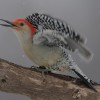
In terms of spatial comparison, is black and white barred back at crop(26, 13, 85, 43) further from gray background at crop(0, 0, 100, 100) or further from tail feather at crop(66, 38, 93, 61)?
gray background at crop(0, 0, 100, 100)

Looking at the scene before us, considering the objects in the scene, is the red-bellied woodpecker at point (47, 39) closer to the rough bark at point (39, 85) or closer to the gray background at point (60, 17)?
the rough bark at point (39, 85)

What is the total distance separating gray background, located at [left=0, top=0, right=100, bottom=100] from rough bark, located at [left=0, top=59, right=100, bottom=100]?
0.26 meters

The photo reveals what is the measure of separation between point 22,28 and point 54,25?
0.32ft

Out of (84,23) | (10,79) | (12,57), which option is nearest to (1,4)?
(12,57)

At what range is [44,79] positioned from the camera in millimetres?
942

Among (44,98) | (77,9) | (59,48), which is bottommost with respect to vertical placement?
(44,98)

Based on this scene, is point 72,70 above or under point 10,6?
under

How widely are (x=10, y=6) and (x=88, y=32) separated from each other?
0.36m

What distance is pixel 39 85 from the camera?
3.06 feet

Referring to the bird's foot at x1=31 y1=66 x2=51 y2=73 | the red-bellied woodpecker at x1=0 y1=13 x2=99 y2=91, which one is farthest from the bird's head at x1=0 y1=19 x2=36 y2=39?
the bird's foot at x1=31 y1=66 x2=51 y2=73

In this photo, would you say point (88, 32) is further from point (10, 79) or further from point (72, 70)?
point (10, 79)

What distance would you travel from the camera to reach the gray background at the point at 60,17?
1.26 metres

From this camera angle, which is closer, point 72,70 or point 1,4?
point 72,70

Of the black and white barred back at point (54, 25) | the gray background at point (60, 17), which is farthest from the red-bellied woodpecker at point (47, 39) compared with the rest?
the gray background at point (60, 17)
